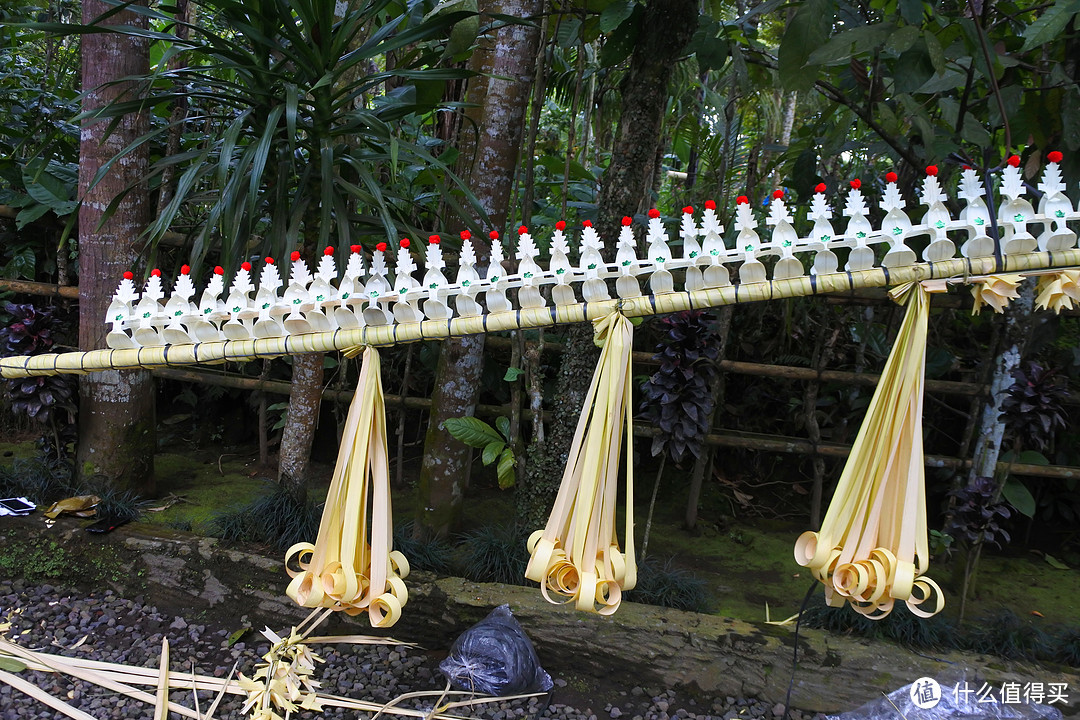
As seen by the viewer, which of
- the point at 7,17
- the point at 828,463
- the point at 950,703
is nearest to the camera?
the point at 950,703

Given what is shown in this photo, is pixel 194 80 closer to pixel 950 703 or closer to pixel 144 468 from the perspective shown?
pixel 144 468

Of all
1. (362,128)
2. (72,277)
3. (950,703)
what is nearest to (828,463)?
(950,703)

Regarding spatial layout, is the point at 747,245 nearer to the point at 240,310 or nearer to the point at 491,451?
the point at 240,310

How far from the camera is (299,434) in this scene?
9.00 feet

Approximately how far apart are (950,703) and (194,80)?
2967 mm

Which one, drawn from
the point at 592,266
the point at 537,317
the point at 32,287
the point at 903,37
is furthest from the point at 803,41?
the point at 32,287

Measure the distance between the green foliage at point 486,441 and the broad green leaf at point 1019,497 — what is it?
181cm

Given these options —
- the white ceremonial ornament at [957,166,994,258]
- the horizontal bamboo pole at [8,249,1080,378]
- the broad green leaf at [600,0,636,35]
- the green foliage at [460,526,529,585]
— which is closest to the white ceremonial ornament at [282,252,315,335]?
the horizontal bamboo pole at [8,249,1080,378]

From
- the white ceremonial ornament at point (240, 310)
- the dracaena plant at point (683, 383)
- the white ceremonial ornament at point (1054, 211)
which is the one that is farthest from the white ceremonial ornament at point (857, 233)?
the white ceremonial ornament at point (240, 310)

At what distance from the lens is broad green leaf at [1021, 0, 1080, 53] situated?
1.56 metres

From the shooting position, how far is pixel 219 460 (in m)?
3.50

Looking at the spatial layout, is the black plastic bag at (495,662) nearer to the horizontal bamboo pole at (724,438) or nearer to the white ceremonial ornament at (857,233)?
the horizontal bamboo pole at (724,438)

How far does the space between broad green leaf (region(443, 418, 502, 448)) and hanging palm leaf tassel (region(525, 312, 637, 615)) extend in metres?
1.02

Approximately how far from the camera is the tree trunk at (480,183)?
2420 mm
